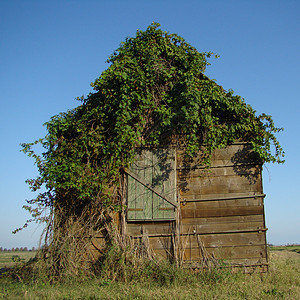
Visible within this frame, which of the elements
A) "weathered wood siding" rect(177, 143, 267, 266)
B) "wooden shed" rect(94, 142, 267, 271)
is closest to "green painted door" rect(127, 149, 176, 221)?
"wooden shed" rect(94, 142, 267, 271)

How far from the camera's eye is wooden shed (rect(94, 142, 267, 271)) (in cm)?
888

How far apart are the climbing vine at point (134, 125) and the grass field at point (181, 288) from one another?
1.80m

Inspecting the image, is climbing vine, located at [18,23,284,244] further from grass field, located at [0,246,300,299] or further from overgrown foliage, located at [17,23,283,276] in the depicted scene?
grass field, located at [0,246,300,299]

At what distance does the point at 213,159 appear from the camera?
31.1 feet

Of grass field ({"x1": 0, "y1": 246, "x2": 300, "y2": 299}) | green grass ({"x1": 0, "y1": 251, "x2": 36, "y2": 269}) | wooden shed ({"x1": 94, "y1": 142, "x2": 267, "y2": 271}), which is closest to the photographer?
grass field ({"x1": 0, "y1": 246, "x2": 300, "y2": 299})

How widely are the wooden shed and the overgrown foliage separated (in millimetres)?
403

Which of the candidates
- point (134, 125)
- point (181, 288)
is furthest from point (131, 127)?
point (181, 288)

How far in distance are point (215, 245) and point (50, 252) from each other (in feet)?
14.3

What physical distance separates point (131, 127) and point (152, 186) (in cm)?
179

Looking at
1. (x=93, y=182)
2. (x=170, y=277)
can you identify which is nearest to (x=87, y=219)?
(x=93, y=182)

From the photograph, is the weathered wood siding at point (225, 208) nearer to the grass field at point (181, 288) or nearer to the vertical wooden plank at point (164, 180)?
the vertical wooden plank at point (164, 180)

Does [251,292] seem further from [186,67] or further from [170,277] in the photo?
[186,67]

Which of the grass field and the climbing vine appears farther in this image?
the climbing vine

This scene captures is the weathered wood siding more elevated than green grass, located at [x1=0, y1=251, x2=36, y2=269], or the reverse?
the weathered wood siding
